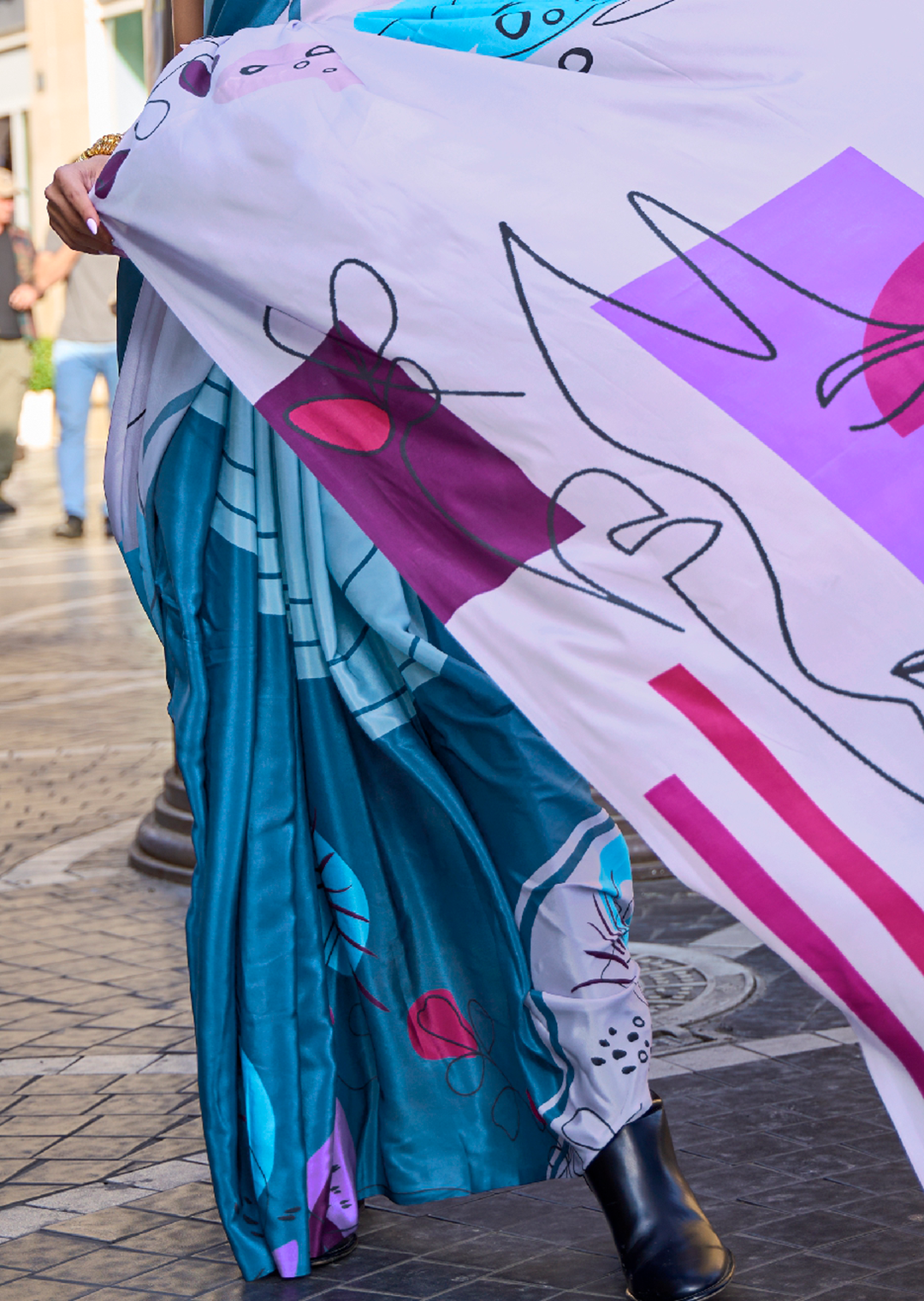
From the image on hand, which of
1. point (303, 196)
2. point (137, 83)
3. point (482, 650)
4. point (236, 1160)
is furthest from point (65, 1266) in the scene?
point (137, 83)

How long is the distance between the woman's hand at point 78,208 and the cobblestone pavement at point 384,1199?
4.70 feet

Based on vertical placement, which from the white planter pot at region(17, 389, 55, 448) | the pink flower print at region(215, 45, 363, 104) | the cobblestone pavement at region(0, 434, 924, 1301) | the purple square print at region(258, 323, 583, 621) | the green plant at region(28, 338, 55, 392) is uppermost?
the pink flower print at region(215, 45, 363, 104)

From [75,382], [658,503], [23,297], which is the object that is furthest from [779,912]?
[23,297]

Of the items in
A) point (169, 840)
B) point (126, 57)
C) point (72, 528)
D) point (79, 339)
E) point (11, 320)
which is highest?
point (126, 57)

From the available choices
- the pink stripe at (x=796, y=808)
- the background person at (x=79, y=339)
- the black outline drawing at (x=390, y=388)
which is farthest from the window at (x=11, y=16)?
the pink stripe at (x=796, y=808)

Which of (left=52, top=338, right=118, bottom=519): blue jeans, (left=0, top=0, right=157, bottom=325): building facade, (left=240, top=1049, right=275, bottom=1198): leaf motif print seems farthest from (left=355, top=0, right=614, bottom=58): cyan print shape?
(left=0, top=0, right=157, bottom=325): building facade

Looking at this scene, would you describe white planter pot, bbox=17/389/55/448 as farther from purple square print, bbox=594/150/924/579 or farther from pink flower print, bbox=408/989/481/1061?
purple square print, bbox=594/150/924/579

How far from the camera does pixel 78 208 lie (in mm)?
2402

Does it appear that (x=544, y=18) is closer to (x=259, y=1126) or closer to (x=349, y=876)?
(x=349, y=876)

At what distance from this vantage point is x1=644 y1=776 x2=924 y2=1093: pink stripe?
184cm

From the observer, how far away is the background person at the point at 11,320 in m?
13.7

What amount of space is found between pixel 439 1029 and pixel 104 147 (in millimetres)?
1339

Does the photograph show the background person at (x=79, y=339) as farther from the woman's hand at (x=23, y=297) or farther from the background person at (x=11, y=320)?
the background person at (x=11, y=320)

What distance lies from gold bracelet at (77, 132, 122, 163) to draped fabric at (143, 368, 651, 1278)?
0.35 m
